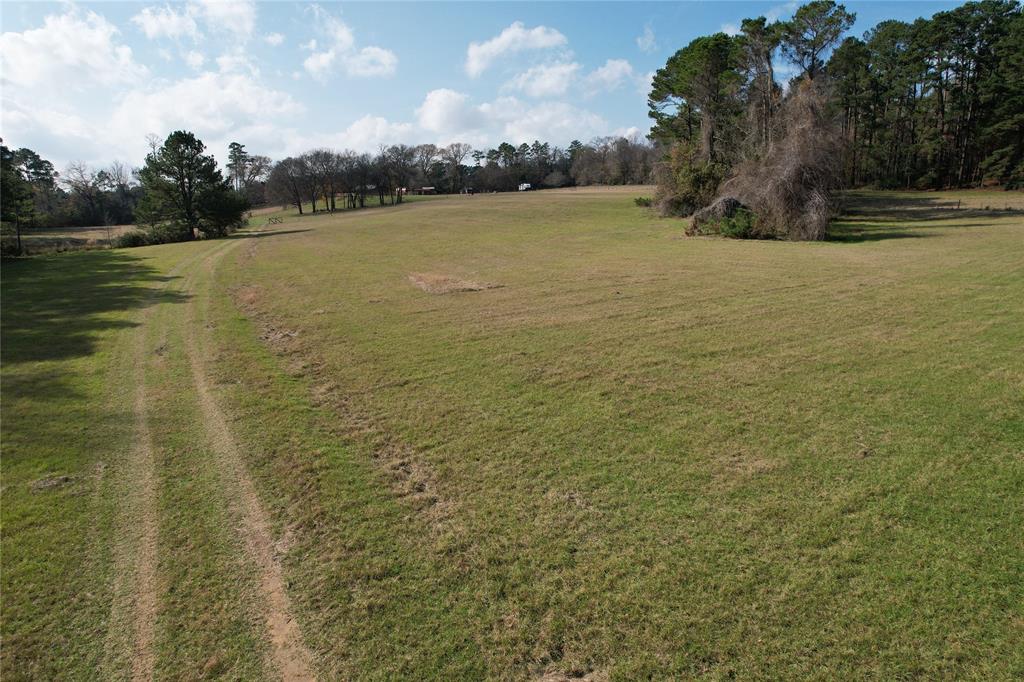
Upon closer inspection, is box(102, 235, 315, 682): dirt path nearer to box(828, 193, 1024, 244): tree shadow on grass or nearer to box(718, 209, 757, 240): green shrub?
box(718, 209, 757, 240): green shrub

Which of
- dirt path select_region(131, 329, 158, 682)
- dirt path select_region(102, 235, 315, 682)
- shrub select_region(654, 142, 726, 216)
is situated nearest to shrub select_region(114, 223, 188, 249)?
dirt path select_region(102, 235, 315, 682)

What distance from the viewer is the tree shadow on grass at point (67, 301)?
36.0 ft

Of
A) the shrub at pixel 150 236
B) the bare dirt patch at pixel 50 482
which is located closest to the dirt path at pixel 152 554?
the bare dirt patch at pixel 50 482

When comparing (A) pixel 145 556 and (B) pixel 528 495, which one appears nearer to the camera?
(A) pixel 145 556

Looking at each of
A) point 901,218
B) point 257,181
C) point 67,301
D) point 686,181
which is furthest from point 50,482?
point 257,181

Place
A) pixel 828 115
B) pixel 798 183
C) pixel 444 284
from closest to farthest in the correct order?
pixel 444 284 → pixel 798 183 → pixel 828 115

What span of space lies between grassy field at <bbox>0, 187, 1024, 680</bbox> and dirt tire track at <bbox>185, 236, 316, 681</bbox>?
2cm

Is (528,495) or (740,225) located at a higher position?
(740,225)

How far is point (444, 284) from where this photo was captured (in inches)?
663

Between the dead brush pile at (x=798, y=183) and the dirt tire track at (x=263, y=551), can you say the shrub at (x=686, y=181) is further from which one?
the dirt tire track at (x=263, y=551)

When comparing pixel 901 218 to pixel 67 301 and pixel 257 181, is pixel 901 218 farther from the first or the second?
pixel 257 181

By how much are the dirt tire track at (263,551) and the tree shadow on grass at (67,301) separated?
5.32 metres

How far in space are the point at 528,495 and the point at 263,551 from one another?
8.03ft

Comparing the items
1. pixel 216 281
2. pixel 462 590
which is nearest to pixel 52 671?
pixel 462 590
